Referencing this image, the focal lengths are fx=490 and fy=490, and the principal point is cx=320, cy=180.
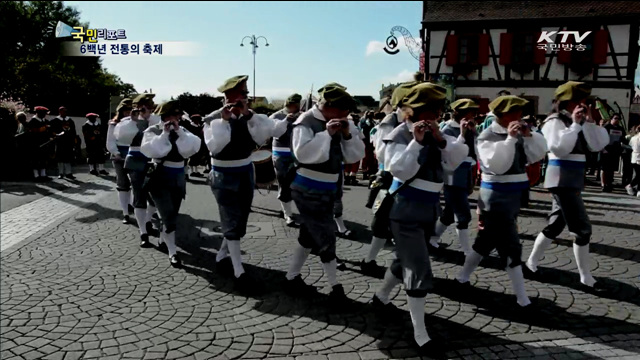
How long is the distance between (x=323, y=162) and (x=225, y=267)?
2.09m

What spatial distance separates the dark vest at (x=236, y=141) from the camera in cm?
507

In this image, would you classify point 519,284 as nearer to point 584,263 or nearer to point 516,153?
point 584,263

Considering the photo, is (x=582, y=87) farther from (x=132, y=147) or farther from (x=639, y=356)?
(x=132, y=147)

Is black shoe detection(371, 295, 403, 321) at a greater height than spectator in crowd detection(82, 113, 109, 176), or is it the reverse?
spectator in crowd detection(82, 113, 109, 176)

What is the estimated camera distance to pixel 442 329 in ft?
13.5

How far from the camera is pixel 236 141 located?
5.08 metres

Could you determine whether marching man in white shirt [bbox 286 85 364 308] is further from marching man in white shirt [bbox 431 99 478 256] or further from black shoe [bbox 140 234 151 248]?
black shoe [bbox 140 234 151 248]

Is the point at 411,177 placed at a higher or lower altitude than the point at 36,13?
lower

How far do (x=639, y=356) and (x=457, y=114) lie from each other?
3.41 m

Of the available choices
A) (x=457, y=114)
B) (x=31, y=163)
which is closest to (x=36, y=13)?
(x=31, y=163)

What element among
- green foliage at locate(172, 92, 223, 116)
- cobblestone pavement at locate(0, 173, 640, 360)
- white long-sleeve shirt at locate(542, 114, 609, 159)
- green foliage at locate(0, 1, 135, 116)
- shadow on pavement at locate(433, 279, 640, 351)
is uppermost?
green foliage at locate(0, 1, 135, 116)

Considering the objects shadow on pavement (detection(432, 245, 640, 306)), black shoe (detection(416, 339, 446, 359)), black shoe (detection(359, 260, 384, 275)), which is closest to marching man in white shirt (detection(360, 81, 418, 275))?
black shoe (detection(359, 260, 384, 275))

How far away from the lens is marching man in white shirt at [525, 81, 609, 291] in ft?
16.1

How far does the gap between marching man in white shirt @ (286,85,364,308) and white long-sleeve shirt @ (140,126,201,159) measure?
1822 millimetres
